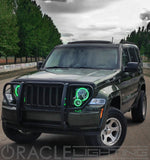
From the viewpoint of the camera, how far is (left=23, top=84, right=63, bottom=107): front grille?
15.8 feet

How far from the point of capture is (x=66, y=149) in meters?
5.56

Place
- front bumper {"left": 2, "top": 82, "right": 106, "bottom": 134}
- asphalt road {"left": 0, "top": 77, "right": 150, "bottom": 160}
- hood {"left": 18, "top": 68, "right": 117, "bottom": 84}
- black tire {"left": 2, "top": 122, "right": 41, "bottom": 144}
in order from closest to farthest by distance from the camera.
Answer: front bumper {"left": 2, "top": 82, "right": 106, "bottom": 134} < hood {"left": 18, "top": 68, "right": 117, "bottom": 84} < asphalt road {"left": 0, "top": 77, "right": 150, "bottom": 160} < black tire {"left": 2, "top": 122, "right": 41, "bottom": 144}

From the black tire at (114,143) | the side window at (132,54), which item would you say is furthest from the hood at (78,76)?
the side window at (132,54)

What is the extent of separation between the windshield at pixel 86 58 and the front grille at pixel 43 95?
1.53 meters

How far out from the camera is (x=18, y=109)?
4988 millimetres

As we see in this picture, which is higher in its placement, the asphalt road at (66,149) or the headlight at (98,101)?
the headlight at (98,101)

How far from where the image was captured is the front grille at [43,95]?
4.82 m

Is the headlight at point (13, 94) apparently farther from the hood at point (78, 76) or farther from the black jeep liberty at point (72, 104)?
the hood at point (78, 76)

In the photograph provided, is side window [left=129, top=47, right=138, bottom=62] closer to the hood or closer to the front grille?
the hood

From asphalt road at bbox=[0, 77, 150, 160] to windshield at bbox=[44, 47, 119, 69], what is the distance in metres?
1.50

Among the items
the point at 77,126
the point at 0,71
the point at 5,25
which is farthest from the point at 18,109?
the point at 5,25

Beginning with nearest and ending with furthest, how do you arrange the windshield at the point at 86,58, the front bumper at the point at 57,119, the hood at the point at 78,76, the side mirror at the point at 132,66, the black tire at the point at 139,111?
the front bumper at the point at 57,119
the hood at the point at 78,76
the side mirror at the point at 132,66
the windshield at the point at 86,58
the black tire at the point at 139,111

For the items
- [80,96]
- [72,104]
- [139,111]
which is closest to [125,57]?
[139,111]

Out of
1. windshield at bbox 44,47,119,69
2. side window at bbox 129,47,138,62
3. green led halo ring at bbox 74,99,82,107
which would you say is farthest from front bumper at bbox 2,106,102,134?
side window at bbox 129,47,138,62
